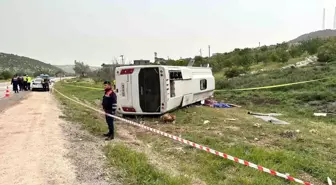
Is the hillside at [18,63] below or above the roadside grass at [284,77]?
above

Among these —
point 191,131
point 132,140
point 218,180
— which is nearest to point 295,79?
point 191,131

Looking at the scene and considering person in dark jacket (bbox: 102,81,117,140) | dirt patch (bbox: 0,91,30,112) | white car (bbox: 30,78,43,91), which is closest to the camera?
person in dark jacket (bbox: 102,81,117,140)

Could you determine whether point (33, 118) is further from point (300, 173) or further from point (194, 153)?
point (300, 173)

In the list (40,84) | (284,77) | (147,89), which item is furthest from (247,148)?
(40,84)

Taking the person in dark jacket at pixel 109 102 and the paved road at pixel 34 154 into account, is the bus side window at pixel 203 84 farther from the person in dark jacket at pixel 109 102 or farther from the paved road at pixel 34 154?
the person in dark jacket at pixel 109 102

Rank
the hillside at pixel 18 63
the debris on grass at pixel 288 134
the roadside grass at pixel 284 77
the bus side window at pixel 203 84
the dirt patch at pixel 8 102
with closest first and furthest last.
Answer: the debris on grass at pixel 288 134, the dirt patch at pixel 8 102, the bus side window at pixel 203 84, the roadside grass at pixel 284 77, the hillside at pixel 18 63

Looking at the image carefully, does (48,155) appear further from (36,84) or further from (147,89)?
(36,84)

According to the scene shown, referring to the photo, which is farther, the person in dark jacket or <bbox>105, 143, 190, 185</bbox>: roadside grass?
the person in dark jacket

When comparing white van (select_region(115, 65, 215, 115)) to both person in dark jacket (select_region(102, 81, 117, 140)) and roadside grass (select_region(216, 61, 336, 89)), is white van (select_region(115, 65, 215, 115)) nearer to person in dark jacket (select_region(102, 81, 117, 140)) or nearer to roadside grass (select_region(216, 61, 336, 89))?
person in dark jacket (select_region(102, 81, 117, 140))

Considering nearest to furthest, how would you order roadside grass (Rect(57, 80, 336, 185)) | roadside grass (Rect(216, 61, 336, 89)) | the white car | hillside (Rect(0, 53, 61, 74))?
roadside grass (Rect(57, 80, 336, 185)) → roadside grass (Rect(216, 61, 336, 89)) → the white car → hillside (Rect(0, 53, 61, 74))

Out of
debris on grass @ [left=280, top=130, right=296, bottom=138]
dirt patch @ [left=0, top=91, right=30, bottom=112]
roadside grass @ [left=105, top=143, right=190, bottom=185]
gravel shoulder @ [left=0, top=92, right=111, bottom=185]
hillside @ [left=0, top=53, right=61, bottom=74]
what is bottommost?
debris on grass @ [left=280, top=130, right=296, bottom=138]

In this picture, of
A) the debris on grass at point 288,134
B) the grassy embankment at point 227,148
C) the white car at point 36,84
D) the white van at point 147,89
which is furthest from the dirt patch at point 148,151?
the white car at point 36,84

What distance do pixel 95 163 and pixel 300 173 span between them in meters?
4.17

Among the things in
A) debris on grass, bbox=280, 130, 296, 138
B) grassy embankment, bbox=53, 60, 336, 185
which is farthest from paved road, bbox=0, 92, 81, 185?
debris on grass, bbox=280, 130, 296, 138
